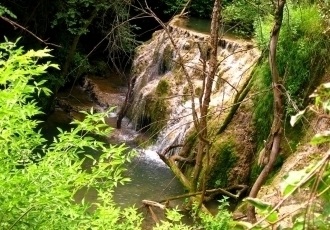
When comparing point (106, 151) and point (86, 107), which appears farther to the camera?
point (86, 107)

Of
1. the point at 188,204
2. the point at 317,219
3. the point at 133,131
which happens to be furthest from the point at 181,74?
the point at 317,219

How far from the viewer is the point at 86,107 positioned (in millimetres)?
13188

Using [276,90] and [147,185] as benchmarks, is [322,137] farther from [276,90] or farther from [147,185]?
[147,185]

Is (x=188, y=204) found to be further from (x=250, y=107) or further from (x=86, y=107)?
(x=86, y=107)

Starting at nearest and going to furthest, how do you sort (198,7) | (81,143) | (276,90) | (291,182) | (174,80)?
(291,182) < (81,143) < (276,90) < (174,80) < (198,7)

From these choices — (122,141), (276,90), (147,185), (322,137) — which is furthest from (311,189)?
(122,141)

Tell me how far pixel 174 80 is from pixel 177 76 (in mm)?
167

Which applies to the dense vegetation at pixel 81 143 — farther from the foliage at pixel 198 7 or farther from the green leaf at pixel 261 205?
the foliage at pixel 198 7

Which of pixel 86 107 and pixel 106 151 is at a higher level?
pixel 106 151

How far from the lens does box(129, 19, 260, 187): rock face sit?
9.69 metres

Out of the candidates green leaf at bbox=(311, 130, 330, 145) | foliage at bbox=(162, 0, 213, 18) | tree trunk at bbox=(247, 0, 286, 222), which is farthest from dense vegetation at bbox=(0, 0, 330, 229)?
foliage at bbox=(162, 0, 213, 18)

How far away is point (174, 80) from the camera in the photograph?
11.3 meters

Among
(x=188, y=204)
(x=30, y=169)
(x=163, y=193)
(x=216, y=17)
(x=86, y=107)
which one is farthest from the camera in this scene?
(x=86, y=107)

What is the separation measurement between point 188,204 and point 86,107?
271 inches
